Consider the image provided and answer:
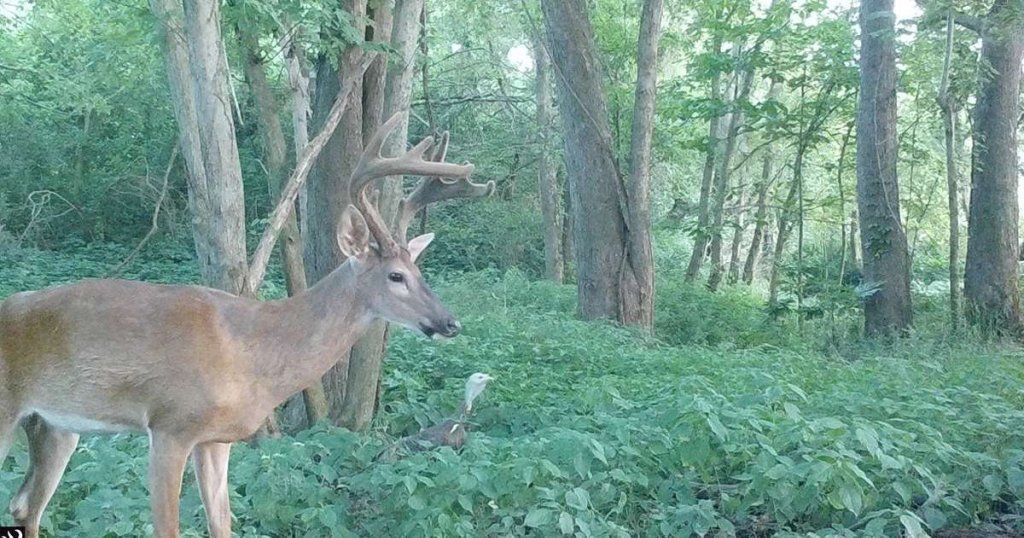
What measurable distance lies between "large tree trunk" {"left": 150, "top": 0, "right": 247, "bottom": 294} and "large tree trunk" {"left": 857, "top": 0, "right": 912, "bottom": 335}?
9.76 m

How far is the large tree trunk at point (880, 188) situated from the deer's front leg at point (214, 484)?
10.4 meters

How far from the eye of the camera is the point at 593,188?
46.2ft

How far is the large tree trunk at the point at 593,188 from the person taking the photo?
13867 millimetres

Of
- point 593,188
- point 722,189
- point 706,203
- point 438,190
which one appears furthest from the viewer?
point 722,189

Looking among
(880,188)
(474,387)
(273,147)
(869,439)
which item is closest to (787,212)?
(880,188)

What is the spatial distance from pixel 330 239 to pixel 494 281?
40.0 ft

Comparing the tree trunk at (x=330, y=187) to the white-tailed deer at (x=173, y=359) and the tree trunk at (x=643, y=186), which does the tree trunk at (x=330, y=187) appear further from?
the tree trunk at (x=643, y=186)

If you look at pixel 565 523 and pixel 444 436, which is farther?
pixel 444 436

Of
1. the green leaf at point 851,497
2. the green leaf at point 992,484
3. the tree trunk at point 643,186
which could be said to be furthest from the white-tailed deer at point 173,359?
the tree trunk at point 643,186

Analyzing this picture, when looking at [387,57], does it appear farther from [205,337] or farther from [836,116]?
[836,116]

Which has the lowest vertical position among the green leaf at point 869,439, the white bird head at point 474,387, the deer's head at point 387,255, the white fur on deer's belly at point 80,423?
the white bird head at point 474,387

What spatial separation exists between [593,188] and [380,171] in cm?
857

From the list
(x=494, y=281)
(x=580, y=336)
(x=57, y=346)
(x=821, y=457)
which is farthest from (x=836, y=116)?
(x=57, y=346)

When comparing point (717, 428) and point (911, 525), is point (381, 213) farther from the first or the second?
point (911, 525)
